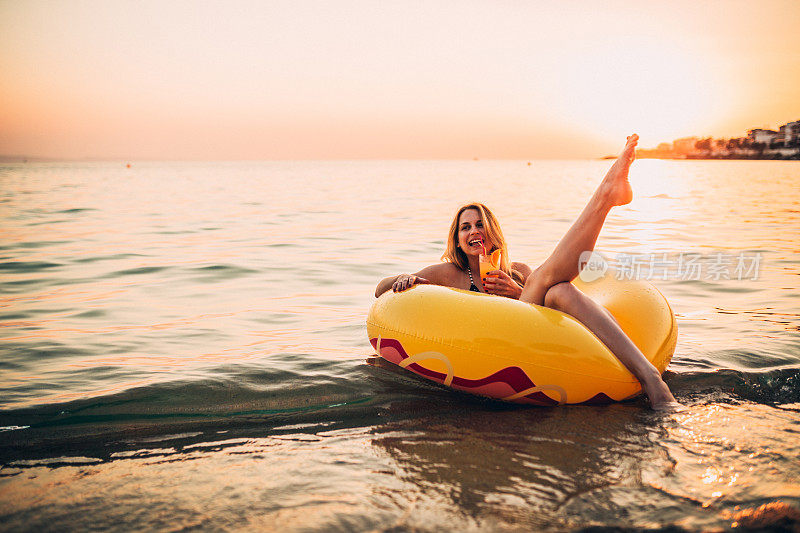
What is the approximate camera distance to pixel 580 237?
3.57 metres

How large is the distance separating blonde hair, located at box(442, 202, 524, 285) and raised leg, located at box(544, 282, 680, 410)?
0.99m

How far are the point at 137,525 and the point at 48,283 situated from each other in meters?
6.20

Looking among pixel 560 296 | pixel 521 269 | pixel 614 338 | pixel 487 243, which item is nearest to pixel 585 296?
pixel 560 296

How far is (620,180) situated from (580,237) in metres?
0.47

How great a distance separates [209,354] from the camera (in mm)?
4773

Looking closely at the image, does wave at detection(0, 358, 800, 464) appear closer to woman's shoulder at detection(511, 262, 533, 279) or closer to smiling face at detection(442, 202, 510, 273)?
smiling face at detection(442, 202, 510, 273)

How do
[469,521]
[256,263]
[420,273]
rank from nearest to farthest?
[469,521]
[420,273]
[256,263]

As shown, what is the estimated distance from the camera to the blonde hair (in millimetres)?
4609

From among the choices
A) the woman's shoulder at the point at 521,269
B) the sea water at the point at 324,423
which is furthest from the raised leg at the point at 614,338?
the woman's shoulder at the point at 521,269

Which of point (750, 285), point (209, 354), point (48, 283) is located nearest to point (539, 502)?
point (209, 354)

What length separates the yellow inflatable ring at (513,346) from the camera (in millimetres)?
Answer: 3375

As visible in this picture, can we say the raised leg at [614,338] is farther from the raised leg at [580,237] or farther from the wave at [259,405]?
the wave at [259,405]

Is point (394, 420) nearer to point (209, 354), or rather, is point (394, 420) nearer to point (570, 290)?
point (570, 290)

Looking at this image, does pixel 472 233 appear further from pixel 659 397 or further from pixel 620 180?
pixel 659 397
